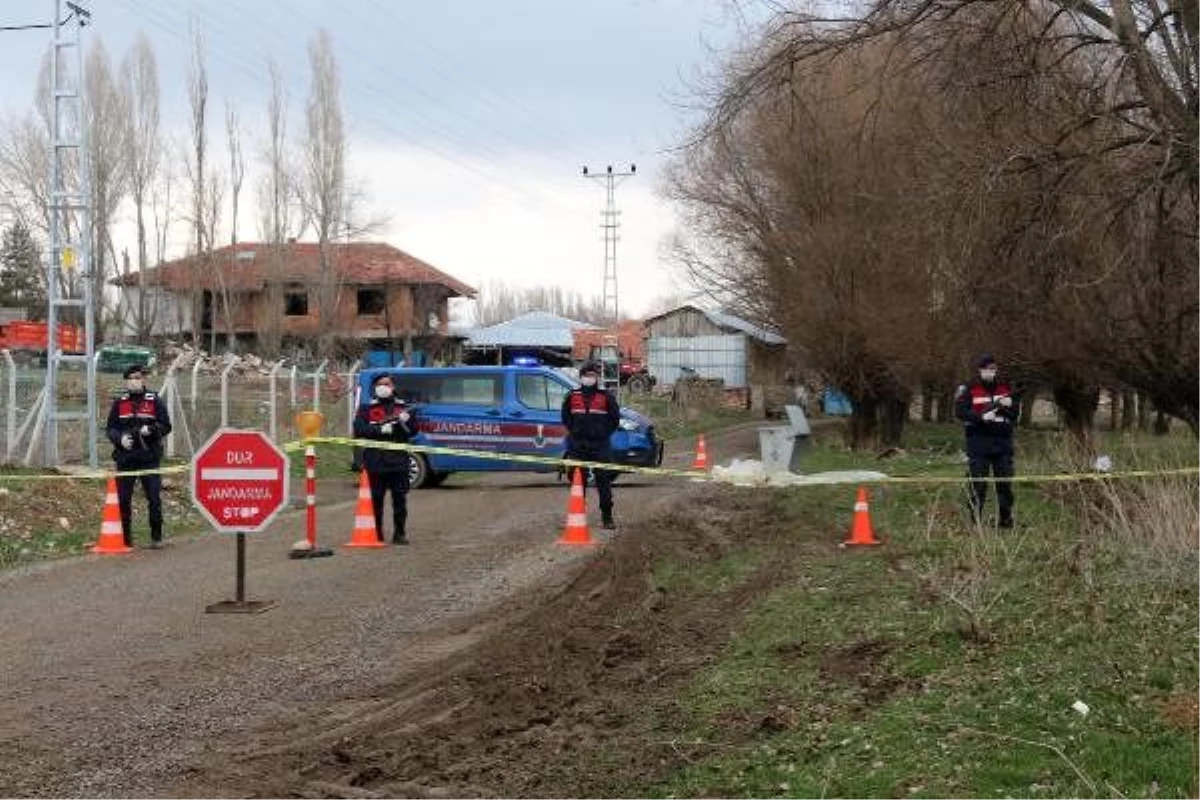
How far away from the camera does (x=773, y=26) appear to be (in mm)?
16141

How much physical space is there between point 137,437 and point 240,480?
4017 millimetres

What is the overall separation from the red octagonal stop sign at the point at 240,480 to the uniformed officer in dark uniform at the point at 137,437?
12.4ft

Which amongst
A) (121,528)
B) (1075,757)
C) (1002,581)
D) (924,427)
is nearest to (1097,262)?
(1002,581)

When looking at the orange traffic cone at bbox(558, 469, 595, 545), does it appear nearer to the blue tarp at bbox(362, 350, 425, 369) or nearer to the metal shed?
the metal shed

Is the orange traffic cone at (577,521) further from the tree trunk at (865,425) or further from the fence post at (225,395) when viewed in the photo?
the tree trunk at (865,425)

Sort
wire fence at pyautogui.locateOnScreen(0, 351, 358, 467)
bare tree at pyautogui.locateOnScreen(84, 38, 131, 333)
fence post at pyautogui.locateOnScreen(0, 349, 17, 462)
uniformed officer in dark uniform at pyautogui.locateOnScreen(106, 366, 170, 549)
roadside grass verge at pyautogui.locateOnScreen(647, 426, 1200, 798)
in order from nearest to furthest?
roadside grass verge at pyautogui.locateOnScreen(647, 426, 1200, 798) < uniformed officer in dark uniform at pyautogui.locateOnScreen(106, 366, 170, 549) < fence post at pyautogui.locateOnScreen(0, 349, 17, 462) < wire fence at pyautogui.locateOnScreen(0, 351, 358, 467) < bare tree at pyautogui.locateOnScreen(84, 38, 131, 333)

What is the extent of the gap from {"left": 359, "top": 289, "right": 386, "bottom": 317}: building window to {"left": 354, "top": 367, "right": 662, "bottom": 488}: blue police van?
40.6 metres

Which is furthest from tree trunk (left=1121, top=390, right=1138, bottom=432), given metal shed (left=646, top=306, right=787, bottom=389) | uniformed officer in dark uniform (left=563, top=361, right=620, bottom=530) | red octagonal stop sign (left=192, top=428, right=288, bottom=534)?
red octagonal stop sign (left=192, top=428, right=288, bottom=534)

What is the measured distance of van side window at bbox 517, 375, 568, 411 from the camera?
21.6m

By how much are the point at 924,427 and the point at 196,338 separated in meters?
32.1

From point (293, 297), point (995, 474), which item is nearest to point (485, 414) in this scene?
point (995, 474)

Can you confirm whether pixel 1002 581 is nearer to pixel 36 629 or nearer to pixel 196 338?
pixel 36 629

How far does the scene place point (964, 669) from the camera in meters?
6.68

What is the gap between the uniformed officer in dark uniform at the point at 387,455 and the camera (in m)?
13.4
